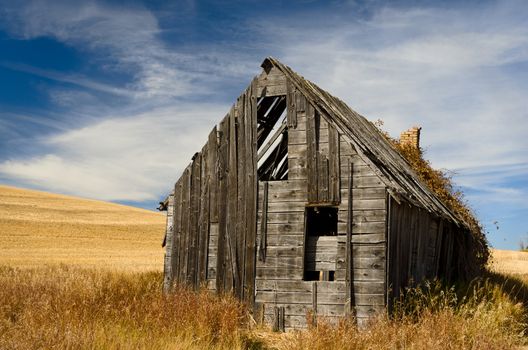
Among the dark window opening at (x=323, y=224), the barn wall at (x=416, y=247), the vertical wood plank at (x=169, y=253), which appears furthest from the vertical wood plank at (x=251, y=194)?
the dark window opening at (x=323, y=224)

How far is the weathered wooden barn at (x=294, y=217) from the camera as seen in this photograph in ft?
40.6

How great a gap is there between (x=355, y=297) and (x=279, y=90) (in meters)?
4.90

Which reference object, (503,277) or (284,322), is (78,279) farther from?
(503,277)

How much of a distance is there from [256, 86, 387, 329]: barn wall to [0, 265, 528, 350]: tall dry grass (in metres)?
0.72

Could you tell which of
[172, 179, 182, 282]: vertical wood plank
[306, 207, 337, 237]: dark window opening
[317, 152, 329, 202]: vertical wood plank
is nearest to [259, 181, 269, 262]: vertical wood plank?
[317, 152, 329, 202]: vertical wood plank

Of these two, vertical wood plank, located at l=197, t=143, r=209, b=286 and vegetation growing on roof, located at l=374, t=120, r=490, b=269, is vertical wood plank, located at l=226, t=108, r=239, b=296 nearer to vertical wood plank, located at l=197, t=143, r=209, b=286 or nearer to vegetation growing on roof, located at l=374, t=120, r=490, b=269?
vertical wood plank, located at l=197, t=143, r=209, b=286

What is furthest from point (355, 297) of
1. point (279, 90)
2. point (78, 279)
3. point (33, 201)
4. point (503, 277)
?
point (33, 201)

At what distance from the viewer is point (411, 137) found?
67.7 ft

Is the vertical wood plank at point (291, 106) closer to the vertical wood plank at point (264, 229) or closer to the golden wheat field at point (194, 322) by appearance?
the vertical wood plank at point (264, 229)

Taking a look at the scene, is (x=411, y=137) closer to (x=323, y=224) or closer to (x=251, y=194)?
(x=323, y=224)

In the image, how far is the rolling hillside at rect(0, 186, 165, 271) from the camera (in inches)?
1309

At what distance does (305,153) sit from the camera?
13.4 m

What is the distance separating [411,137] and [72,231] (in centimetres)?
3349

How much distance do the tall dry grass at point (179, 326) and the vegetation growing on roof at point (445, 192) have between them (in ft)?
16.3
